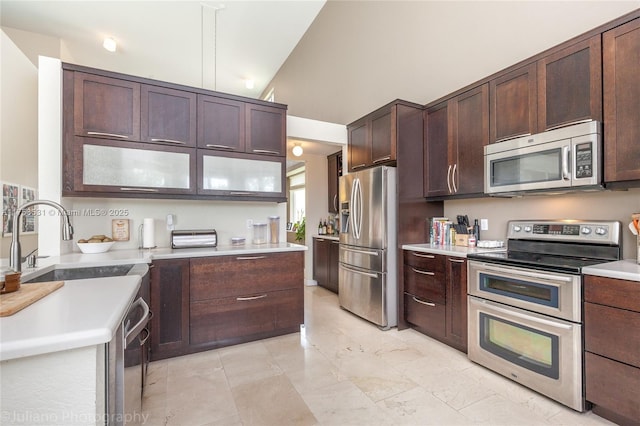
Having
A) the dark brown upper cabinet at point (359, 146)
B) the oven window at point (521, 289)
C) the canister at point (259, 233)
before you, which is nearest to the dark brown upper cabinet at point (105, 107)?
the canister at point (259, 233)

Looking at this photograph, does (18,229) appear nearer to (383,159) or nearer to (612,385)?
(383,159)

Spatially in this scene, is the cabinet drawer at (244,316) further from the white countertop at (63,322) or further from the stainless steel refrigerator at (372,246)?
the white countertop at (63,322)

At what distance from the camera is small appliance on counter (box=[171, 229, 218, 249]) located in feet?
9.45

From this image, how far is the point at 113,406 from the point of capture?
930mm

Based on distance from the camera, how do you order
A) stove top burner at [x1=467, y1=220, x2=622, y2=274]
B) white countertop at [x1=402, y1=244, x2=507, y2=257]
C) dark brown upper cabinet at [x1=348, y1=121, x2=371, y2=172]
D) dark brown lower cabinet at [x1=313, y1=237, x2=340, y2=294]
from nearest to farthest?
A: stove top burner at [x1=467, y1=220, x2=622, y2=274], white countertop at [x1=402, y1=244, x2=507, y2=257], dark brown upper cabinet at [x1=348, y1=121, x2=371, y2=172], dark brown lower cabinet at [x1=313, y1=237, x2=340, y2=294]

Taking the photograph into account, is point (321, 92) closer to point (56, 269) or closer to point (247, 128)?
point (247, 128)

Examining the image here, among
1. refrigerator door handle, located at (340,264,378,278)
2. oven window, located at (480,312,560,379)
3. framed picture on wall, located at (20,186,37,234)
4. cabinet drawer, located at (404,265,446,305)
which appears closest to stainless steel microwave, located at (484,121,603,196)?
cabinet drawer, located at (404,265,446,305)

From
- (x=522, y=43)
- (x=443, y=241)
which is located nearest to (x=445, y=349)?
(x=443, y=241)

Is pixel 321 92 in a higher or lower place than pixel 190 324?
higher

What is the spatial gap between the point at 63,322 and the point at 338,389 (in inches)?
69.7

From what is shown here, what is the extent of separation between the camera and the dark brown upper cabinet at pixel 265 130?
10.2ft

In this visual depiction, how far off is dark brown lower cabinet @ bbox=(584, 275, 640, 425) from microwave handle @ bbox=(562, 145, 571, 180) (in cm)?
74

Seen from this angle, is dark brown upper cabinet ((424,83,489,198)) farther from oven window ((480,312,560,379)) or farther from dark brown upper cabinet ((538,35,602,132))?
oven window ((480,312,560,379))

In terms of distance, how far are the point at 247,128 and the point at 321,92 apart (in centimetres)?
303
